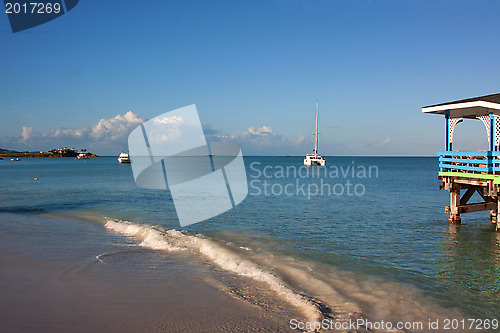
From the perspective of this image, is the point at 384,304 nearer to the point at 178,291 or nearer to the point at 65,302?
the point at 178,291

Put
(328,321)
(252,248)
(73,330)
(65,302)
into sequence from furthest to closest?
(252,248)
(65,302)
(328,321)
(73,330)

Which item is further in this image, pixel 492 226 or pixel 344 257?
pixel 492 226

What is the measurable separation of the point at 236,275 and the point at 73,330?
4705 millimetres

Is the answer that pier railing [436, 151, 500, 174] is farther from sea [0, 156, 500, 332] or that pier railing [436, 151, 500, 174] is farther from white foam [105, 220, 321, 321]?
white foam [105, 220, 321, 321]

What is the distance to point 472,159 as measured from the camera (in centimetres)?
1634

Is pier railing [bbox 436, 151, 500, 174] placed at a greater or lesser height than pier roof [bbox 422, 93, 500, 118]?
lesser

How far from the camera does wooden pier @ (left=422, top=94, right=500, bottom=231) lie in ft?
48.8

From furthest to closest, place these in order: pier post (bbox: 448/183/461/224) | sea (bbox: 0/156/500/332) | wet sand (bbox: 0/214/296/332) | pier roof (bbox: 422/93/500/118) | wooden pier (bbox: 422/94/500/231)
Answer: pier post (bbox: 448/183/461/224) < wooden pier (bbox: 422/94/500/231) < pier roof (bbox: 422/93/500/118) < sea (bbox: 0/156/500/332) < wet sand (bbox: 0/214/296/332)

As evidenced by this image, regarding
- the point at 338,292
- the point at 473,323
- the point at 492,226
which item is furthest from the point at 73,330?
the point at 492,226

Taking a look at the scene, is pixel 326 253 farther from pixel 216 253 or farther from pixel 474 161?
pixel 474 161

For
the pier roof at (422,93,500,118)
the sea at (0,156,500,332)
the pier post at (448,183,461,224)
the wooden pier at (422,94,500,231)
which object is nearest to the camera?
the sea at (0,156,500,332)

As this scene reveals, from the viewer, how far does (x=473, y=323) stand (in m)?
7.28

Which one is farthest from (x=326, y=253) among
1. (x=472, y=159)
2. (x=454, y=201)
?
(x=454, y=201)

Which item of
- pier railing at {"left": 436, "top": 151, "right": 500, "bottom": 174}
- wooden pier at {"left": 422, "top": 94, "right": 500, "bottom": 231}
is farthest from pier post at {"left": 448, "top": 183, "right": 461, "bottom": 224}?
pier railing at {"left": 436, "top": 151, "right": 500, "bottom": 174}
